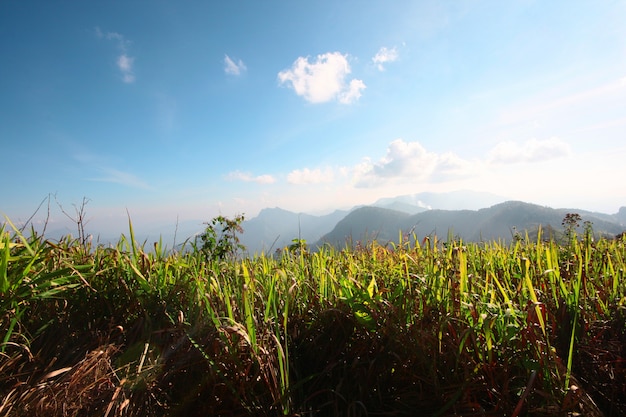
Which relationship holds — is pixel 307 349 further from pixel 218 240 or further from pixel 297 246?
pixel 218 240

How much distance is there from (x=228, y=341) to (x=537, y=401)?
1.63 meters

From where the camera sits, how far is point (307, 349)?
2035 millimetres

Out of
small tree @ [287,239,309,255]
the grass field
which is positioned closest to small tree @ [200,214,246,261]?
small tree @ [287,239,309,255]

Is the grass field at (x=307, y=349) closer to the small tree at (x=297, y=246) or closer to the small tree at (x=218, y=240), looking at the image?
the small tree at (x=297, y=246)

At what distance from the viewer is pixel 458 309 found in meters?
1.96

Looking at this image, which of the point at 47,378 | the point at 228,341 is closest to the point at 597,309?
the point at 228,341

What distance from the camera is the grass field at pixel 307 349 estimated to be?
5.19 ft

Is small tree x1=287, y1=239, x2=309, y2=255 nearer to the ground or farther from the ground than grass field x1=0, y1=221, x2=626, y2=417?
farther from the ground

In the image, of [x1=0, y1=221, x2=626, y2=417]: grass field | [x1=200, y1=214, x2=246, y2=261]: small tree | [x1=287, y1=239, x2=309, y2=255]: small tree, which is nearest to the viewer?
[x1=0, y1=221, x2=626, y2=417]: grass field

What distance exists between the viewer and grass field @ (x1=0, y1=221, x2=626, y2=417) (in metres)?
1.58

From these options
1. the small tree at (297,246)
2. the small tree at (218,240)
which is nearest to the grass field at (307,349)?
the small tree at (297,246)

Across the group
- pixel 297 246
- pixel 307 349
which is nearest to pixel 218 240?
pixel 297 246

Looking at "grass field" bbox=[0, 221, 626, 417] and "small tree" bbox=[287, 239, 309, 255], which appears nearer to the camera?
"grass field" bbox=[0, 221, 626, 417]

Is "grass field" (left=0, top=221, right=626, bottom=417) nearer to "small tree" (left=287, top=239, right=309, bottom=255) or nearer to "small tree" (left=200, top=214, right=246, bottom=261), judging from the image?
"small tree" (left=287, top=239, right=309, bottom=255)
